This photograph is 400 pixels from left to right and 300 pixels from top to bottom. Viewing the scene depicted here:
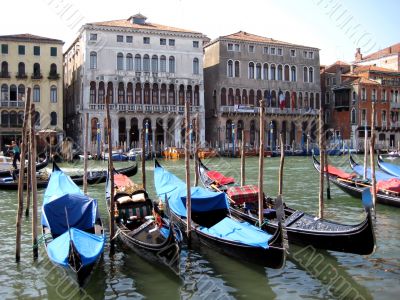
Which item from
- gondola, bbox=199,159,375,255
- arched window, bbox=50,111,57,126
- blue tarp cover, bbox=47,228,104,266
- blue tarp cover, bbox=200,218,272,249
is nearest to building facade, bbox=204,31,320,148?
arched window, bbox=50,111,57,126

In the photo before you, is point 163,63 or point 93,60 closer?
point 93,60

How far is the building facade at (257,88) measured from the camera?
26672 millimetres

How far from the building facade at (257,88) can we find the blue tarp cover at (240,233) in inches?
799

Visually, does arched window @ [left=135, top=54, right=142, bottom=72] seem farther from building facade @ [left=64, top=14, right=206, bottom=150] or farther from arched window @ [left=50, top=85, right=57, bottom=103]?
arched window @ [left=50, top=85, right=57, bottom=103]

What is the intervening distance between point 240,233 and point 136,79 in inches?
808

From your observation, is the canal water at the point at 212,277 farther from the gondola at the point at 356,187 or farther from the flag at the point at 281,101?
the flag at the point at 281,101

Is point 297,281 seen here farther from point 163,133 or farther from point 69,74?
point 69,74

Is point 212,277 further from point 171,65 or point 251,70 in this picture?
point 251,70

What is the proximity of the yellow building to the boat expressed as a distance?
16965 millimetres

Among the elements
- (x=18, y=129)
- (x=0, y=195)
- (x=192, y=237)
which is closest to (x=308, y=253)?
(x=192, y=237)

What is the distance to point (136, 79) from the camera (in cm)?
2498

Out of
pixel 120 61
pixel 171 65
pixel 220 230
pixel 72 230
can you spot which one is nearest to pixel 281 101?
pixel 171 65

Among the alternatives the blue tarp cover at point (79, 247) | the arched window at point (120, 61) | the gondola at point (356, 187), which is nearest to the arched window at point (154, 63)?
the arched window at point (120, 61)

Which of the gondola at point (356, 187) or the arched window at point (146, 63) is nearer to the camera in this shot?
the gondola at point (356, 187)
